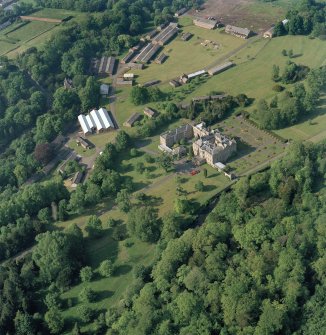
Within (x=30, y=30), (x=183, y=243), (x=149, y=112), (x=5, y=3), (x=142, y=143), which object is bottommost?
(x=183, y=243)

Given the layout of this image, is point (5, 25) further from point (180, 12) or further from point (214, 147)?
point (214, 147)

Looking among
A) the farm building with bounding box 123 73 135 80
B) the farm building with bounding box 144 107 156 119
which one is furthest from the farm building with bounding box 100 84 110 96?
the farm building with bounding box 144 107 156 119

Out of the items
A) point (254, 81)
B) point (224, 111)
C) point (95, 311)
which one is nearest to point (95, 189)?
point (95, 311)

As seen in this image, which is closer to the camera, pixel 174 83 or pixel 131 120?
pixel 131 120

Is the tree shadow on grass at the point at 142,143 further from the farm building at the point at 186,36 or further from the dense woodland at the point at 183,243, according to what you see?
the farm building at the point at 186,36

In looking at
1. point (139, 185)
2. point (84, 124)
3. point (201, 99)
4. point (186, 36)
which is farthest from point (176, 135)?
point (186, 36)

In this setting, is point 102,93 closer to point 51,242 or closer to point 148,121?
point 148,121
